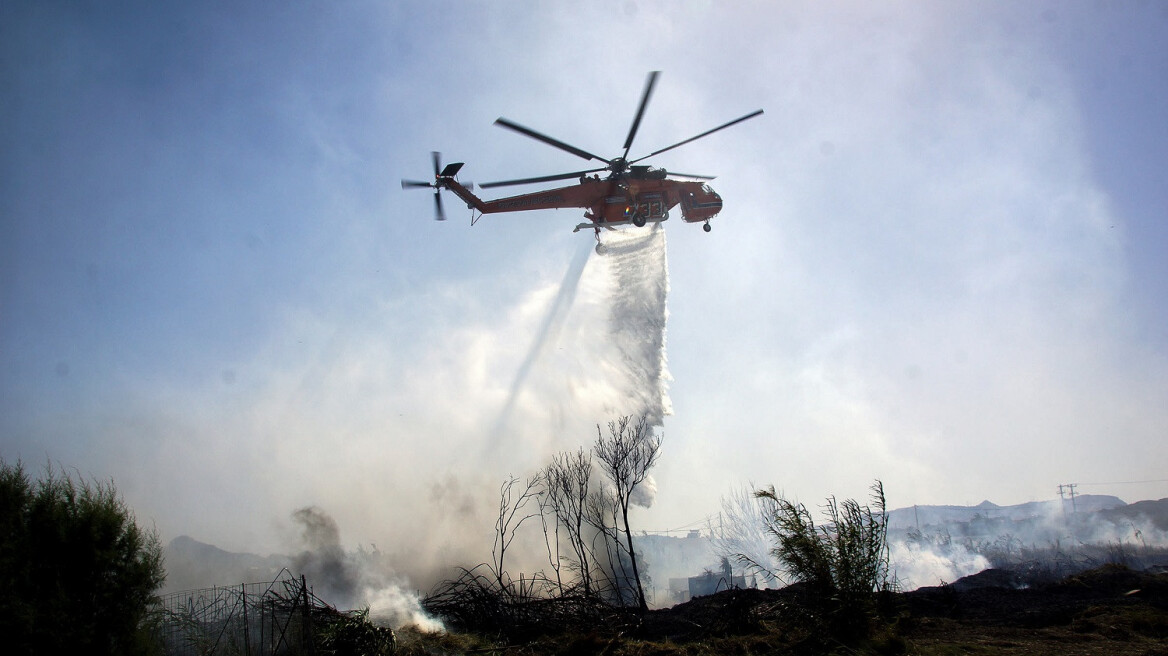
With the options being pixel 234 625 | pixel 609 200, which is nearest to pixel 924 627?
pixel 234 625

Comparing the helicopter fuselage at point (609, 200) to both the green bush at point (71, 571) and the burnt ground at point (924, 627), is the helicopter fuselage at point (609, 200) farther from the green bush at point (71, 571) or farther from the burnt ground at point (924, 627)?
the green bush at point (71, 571)

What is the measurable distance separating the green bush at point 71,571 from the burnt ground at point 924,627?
6.14 meters

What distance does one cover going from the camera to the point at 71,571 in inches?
382

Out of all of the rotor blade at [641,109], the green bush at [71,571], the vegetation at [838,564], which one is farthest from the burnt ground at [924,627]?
the rotor blade at [641,109]

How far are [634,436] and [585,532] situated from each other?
47.8 feet

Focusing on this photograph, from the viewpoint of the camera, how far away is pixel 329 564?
3934 cm

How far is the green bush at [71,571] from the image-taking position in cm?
893

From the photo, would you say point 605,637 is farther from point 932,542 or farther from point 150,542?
point 932,542

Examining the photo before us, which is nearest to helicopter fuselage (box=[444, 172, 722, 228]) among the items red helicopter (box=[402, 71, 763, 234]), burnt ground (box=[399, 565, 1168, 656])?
red helicopter (box=[402, 71, 763, 234])

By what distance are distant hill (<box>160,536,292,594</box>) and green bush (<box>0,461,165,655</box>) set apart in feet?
71.3

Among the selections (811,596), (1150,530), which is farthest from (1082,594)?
(1150,530)

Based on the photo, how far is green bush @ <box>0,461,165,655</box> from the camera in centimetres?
893

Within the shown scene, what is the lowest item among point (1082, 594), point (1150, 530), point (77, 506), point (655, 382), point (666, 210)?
point (1150, 530)

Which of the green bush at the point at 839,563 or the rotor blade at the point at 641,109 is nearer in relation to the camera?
the green bush at the point at 839,563
